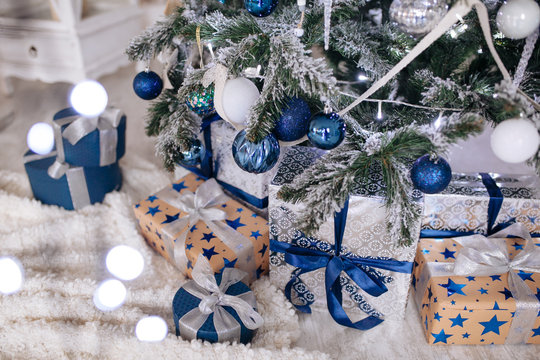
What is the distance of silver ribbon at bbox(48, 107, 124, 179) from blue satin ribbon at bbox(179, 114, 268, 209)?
8.8 inches

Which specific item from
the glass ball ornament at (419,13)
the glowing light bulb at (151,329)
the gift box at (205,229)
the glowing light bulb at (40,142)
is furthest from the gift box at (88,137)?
the glass ball ornament at (419,13)

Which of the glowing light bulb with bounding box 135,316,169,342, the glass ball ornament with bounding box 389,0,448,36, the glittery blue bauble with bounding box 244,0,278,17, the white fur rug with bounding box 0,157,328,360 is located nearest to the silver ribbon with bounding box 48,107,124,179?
the white fur rug with bounding box 0,157,328,360

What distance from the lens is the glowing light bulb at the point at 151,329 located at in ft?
2.83

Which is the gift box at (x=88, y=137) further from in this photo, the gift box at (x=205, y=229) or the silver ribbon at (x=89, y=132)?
the gift box at (x=205, y=229)

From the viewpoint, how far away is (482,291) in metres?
0.83

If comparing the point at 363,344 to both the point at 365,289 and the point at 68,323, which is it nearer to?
the point at 365,289

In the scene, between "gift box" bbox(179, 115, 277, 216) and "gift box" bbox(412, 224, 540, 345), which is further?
"gift box" bbox(179, 115, 277, 216)

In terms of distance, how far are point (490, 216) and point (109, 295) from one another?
33.1 inches

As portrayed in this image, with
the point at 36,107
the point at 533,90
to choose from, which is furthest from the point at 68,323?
the point at 36,107

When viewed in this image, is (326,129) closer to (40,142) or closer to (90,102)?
(90,102)

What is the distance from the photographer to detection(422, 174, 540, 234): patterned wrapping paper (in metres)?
0.89

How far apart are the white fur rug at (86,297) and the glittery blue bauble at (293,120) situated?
37cm

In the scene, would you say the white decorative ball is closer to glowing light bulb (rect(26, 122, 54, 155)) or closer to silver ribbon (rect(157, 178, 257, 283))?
silver ribbon (rect(157, 178, 257, 283))

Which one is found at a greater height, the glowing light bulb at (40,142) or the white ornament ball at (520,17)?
the white ornament ball at (520,17)
